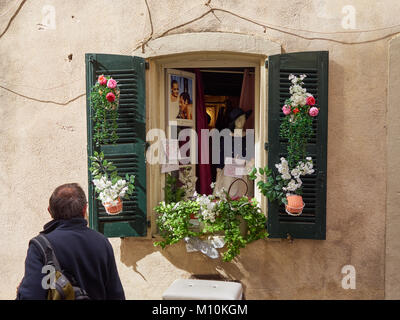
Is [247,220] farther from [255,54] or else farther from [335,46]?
[335,46]

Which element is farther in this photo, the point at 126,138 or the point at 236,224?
the point at 126,138

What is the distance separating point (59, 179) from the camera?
13.6 feet

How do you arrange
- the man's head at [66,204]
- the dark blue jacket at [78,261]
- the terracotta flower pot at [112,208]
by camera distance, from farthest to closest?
1. the terracotta flower pot at [112,208]
2. the man's head at [66,204]
3. the dark blue jacket at [78,261]

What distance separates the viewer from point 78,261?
2305 millimetres

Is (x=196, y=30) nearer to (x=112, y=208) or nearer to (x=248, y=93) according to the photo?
(x=248, y=93)

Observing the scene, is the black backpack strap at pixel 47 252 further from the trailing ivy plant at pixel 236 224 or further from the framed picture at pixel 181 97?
the framed picture at pixel 181 97

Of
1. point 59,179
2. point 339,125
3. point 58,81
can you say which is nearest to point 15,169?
point 59,179

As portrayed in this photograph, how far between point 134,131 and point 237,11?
1.70 m

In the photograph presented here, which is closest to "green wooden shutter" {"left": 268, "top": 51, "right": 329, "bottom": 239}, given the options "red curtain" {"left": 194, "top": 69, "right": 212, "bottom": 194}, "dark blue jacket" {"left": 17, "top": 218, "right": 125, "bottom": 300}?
"red curtain" {"left": 194, "top": 69, "right": 212, "bottom": 194}

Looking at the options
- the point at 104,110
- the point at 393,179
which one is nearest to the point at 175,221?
the point at 104,110

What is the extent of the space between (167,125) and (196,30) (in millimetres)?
1093

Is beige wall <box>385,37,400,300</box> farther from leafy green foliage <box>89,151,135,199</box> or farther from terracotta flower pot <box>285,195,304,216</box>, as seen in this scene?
leafy green foliage <box>89,151,135,199</box>

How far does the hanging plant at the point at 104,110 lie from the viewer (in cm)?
376

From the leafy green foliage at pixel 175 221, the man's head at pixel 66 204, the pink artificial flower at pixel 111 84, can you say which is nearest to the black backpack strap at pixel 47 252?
the man's head at pixel 66 204
